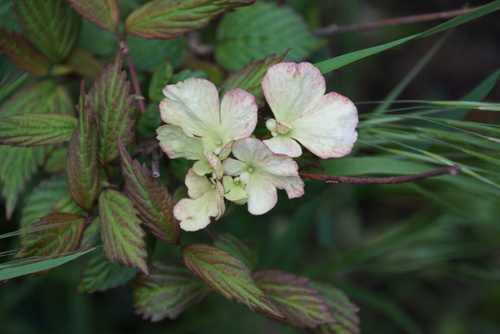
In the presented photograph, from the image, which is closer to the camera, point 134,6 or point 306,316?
point 306,316

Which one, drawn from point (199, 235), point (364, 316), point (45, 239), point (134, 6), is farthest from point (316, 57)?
point (364, 316)

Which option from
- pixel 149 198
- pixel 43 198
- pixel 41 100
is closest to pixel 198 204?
pixel 149 198

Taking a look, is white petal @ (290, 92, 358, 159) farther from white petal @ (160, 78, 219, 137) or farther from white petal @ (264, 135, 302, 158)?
white petal @ (160, 78, 219, 137)

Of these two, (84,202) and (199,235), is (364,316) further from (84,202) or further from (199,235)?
(84,202)

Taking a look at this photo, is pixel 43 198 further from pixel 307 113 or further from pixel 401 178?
pixel 401 178

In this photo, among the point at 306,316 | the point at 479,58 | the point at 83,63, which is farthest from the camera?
the point at 479,58

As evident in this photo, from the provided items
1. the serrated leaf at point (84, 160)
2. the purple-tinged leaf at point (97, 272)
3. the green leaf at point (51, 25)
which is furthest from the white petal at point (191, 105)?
the green leaf at point (51, 25)

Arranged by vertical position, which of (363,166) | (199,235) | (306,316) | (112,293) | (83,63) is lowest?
(112,293)
